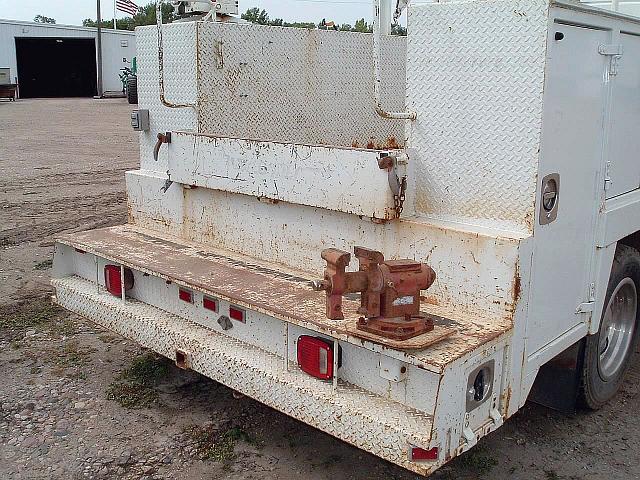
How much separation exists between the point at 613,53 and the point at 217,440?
2.44 m

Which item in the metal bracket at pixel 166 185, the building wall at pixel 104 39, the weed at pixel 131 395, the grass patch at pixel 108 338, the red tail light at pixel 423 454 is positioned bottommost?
the weed at pixel 131 395

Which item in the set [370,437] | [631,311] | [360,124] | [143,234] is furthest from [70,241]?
[631,311]

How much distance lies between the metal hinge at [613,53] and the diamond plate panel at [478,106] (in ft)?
1.87

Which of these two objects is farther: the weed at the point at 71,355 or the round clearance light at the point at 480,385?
the weed at the point at 71,355

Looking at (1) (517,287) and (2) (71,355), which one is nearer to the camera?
(1) (517,287)

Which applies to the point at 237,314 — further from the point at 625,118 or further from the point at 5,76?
the point at 5,76

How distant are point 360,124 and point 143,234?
5.19 feet

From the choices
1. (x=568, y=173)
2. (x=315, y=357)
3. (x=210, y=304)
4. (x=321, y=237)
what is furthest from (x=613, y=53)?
(x=210, y=304)

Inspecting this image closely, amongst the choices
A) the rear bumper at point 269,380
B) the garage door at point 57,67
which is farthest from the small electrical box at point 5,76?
the rear bumper at point 269,380

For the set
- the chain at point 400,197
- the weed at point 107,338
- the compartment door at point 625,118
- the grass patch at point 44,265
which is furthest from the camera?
the grass patch at point 44,265

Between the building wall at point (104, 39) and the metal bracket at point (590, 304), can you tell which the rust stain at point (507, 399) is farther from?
the building wall at point (104, 39)

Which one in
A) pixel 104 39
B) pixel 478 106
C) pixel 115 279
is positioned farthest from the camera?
pixel 104 39

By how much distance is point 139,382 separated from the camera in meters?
4.18

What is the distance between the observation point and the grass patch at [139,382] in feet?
12.9
